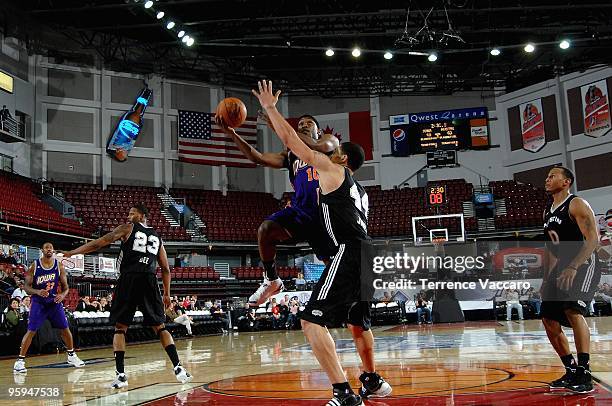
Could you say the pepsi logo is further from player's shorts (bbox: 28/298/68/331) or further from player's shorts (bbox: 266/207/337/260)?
player's shorts (bbox: 266/207/337/260)

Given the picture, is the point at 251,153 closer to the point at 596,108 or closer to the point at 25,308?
the point at 25,308

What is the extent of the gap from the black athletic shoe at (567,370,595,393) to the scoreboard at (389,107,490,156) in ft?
85.2

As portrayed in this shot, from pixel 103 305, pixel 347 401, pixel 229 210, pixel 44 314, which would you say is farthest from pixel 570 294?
pixel 229 210

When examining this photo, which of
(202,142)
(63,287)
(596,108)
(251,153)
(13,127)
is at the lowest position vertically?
(63,287)

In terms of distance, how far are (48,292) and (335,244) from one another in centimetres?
648

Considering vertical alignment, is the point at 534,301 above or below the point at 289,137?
below

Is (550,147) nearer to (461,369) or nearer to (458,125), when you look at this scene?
(458,125)

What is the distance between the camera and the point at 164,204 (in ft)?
93.3

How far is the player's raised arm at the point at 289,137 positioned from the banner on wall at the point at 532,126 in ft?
89.5

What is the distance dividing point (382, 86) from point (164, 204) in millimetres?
12025

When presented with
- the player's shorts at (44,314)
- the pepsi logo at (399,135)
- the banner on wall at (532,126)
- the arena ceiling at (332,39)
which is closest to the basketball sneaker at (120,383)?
the player's shorts at (44,314)

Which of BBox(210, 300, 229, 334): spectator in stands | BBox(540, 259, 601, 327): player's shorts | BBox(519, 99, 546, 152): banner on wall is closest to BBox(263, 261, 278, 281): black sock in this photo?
BBox(540, 259, 601, 327): player's shorts

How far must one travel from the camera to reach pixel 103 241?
6555 millimetres

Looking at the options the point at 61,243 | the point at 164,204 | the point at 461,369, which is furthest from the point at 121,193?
the point at 461,369
